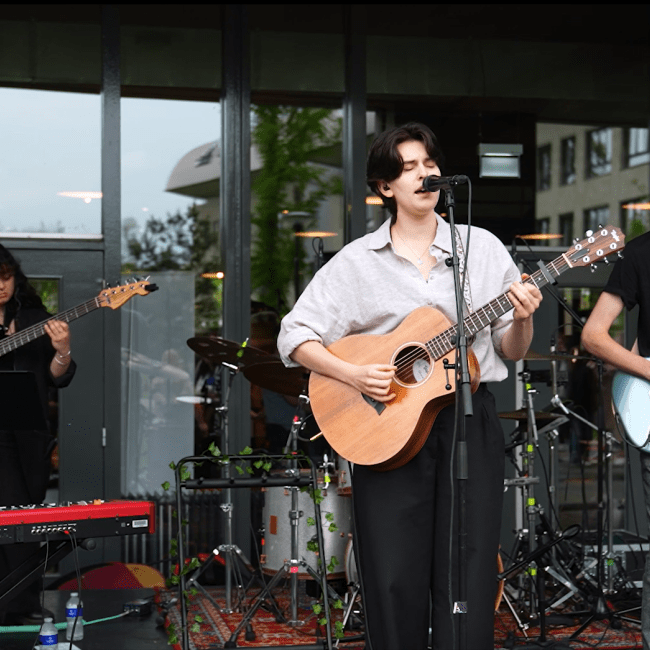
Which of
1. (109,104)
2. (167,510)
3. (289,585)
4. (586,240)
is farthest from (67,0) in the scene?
(586,240)

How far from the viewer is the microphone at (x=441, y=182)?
2572mm

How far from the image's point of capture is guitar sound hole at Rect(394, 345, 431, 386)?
109 inches

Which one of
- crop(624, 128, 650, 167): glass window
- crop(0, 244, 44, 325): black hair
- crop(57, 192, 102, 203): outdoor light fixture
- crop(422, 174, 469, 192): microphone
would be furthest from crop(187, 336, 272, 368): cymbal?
crop(624, 128, 650, 167): glass window

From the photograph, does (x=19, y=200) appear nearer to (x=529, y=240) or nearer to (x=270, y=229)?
(x=270, y=229)

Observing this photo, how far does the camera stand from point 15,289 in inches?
183

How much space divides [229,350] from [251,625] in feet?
4.42

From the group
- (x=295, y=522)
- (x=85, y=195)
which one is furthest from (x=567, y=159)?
(x=295, y=522)

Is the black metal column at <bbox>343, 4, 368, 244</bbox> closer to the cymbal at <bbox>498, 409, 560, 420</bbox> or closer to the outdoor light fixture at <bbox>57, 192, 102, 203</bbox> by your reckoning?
the outdoor light fixture at <bbox>57, 192, 102, 203</bbox>

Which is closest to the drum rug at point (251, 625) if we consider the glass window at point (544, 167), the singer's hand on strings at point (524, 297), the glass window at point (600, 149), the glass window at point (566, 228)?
the singer's hand on strings at point (524, 297)

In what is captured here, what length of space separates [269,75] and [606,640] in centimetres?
385

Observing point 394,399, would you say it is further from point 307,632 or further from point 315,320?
point 307,632

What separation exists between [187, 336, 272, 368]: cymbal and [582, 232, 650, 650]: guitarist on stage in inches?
66.6

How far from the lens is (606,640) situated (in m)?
4.36

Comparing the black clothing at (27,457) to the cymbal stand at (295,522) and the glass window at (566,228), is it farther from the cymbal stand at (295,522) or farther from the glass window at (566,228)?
the glass window at (566,228)
